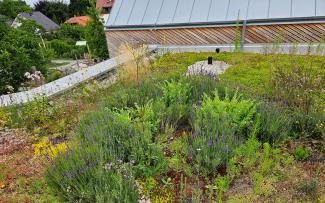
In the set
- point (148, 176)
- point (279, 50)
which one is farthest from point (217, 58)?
point (148, 176)

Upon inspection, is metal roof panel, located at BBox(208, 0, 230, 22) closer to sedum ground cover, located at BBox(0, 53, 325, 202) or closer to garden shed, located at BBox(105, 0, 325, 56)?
garden shed, located at BBox(105, 0, 325, 56)

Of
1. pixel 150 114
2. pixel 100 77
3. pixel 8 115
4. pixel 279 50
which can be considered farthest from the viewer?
pixel 279 50

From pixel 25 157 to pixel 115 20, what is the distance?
316 inches

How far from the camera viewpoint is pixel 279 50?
8727 mm

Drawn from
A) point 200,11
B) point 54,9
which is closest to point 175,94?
point 200,11

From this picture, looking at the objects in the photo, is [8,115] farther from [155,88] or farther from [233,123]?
[233,123]

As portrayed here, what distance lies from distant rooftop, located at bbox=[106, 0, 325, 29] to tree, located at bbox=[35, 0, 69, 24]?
52.0 m

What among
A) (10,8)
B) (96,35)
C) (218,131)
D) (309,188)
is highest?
(10,8)

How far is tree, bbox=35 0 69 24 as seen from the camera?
59.9 meters

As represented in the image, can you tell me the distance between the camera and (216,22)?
9734mm

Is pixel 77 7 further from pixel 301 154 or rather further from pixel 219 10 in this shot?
pixel 301 154

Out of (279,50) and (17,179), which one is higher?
(279,50)

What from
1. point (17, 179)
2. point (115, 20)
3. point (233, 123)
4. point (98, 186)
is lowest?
point (17, 179)

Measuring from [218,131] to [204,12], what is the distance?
7259 mm
